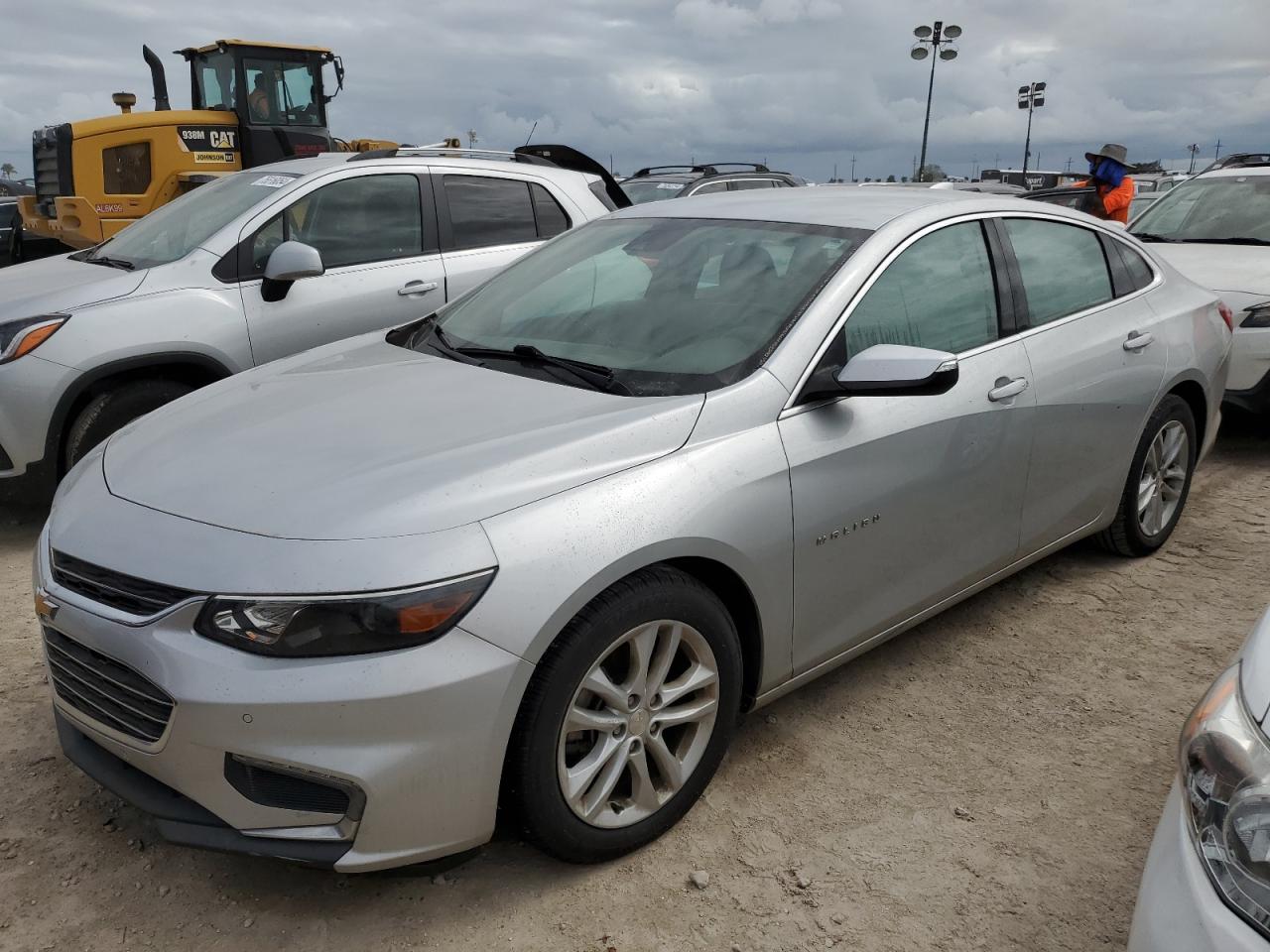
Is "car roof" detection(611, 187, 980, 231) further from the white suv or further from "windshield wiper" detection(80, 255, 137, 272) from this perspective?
"windshield wiper" detection(80, 255, 137, 272)

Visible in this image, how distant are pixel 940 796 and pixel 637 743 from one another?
3.15 feet

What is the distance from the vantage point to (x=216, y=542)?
2.28 metres

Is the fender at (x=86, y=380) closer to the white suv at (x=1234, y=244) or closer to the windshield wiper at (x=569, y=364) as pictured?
the windshield wiper at (x=569, y=364)

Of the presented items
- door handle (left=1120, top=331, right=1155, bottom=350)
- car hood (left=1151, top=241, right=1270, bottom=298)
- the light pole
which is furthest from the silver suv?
the light pole

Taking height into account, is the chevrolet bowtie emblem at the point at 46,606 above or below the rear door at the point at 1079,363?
below

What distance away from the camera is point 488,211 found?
20.2ft

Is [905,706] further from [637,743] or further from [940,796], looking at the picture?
[637,743]

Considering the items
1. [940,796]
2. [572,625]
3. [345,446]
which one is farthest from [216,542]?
[940,796]

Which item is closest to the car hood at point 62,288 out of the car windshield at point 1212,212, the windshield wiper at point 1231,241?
the windshield wiper at point 1231,241

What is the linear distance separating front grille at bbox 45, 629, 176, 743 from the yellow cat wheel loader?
8.38 metres

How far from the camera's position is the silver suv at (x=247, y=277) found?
473cm

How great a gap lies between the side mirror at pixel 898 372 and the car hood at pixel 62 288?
3.71 metres

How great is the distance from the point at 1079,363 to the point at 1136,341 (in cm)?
47

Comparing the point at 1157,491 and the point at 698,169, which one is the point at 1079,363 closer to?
the point at 1157,491
